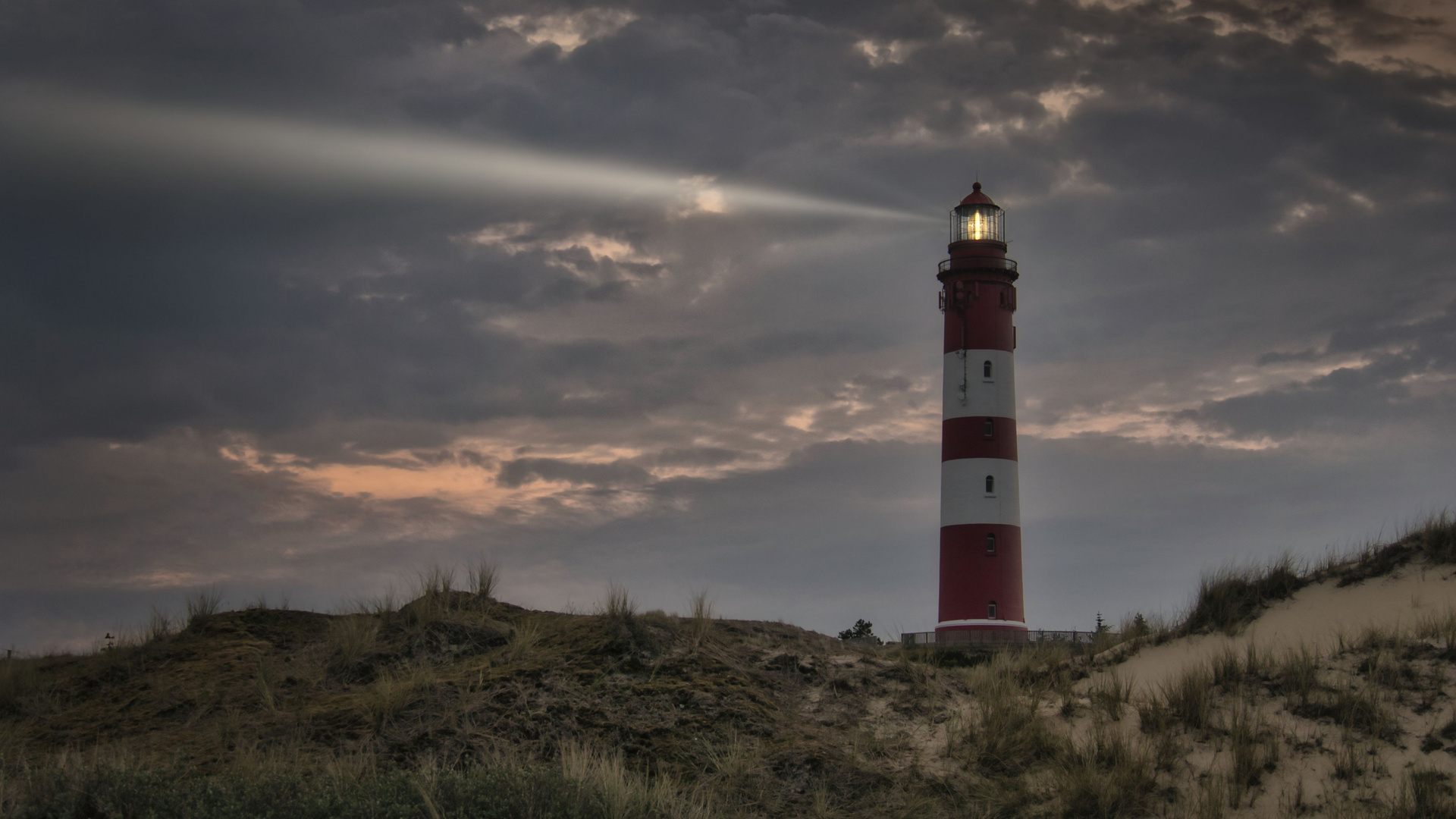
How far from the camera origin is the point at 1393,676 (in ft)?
46.8

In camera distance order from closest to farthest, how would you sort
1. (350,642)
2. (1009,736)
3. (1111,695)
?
(1009,736)
(1111,695)
(350,642)

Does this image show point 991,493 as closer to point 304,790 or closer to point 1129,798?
point 1129,798

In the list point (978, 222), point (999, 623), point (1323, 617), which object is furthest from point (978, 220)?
point (1323, 617)

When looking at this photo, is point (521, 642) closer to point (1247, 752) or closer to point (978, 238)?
point (1247, 752)

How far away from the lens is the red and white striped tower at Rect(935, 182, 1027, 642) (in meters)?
37.6

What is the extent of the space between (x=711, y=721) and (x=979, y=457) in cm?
2558

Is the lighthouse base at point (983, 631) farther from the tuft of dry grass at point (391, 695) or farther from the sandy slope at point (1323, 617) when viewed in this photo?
the tuft of dry grass at point (391, 695)

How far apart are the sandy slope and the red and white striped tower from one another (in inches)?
797

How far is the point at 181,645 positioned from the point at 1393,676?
1633cm

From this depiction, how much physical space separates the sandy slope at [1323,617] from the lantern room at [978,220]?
25.6 m

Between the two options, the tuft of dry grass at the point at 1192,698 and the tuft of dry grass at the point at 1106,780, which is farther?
the tuft of dry grass at the point at 1192,698

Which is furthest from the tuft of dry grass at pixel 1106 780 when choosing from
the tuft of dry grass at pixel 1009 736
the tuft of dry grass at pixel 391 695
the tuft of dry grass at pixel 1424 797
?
the tuft of dry grass at pixel 391 695

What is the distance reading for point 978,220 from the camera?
41625 mm

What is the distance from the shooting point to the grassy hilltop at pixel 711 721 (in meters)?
11.5
